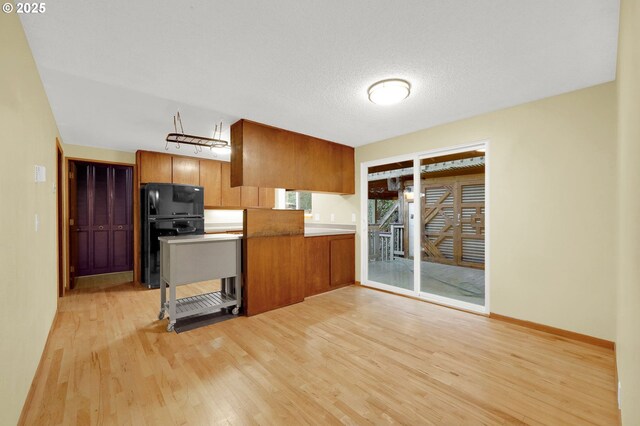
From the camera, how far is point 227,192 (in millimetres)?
5547

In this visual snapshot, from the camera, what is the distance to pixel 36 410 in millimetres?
1629

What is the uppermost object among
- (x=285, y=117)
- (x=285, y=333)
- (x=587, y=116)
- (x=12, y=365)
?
(x=285, y=117)

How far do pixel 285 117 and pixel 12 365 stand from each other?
2.96 m

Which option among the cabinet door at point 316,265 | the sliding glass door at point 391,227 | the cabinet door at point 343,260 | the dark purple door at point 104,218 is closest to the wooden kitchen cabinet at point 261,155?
the cabinet door at point 316,265

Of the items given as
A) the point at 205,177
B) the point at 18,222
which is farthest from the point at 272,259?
the point at 205,177

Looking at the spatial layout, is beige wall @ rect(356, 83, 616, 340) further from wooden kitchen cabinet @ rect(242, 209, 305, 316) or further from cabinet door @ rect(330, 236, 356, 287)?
wooden kitchen cabinet @ rect(242, 209, 305, 316)

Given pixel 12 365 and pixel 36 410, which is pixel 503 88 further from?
pixel 36 410

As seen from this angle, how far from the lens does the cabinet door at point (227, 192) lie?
549 centimetres

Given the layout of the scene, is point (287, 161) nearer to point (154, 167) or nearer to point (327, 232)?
point (327, 232)

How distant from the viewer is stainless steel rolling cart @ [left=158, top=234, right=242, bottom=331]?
2803mm

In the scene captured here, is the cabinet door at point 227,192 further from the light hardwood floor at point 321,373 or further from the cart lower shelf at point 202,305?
the light hardwood floor at point 321,373

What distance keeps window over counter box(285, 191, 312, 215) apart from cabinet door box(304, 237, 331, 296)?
1835 millimetres

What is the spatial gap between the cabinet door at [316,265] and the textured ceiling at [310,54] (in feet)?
6.36

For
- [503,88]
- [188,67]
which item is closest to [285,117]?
[188,67]
